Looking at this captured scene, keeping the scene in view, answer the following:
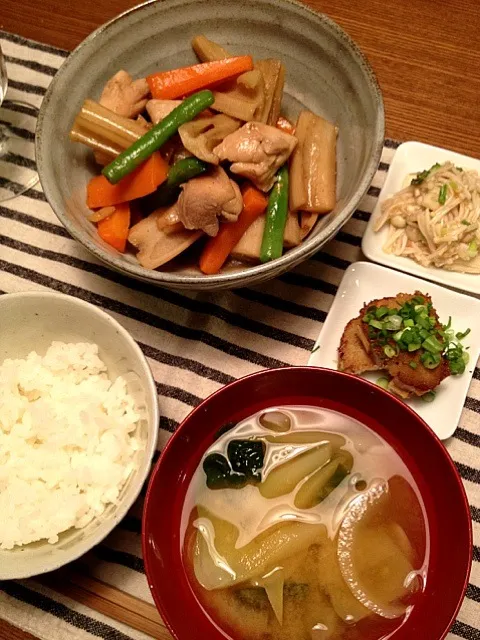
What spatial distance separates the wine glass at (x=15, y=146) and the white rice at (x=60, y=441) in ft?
2.14

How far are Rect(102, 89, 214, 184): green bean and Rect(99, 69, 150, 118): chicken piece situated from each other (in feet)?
0.50

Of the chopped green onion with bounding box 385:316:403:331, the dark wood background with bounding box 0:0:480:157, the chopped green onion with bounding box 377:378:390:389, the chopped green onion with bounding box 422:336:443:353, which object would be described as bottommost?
the chopped green onion with bounding box 377:378:390:389

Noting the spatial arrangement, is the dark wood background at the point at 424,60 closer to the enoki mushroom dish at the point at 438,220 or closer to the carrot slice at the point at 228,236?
the enoki mushroom dish at the point at 438,220

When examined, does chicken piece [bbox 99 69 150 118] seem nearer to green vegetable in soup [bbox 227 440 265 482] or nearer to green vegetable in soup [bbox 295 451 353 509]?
green vegetable in soup [bbox 227 440 265 482]

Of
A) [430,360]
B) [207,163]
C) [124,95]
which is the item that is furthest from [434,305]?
[124,95]

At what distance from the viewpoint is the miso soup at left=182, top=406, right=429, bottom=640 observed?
1506mm

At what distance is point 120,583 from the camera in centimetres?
172

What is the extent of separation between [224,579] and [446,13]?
6.13ft

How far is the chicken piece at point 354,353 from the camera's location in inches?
69.8

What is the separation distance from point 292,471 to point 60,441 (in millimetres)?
608

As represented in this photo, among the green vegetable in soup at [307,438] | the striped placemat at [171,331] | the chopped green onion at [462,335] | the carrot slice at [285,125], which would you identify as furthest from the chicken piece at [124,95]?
the chopped green onion at [462,335]

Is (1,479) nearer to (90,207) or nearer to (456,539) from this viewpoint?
(90,207)

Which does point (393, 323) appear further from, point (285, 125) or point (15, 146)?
point (15, 146)

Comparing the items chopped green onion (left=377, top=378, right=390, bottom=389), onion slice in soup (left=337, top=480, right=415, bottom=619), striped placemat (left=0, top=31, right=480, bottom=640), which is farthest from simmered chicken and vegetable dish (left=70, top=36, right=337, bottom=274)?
onion slice in soup (left=337, top=480, right=415, bottom=619)
